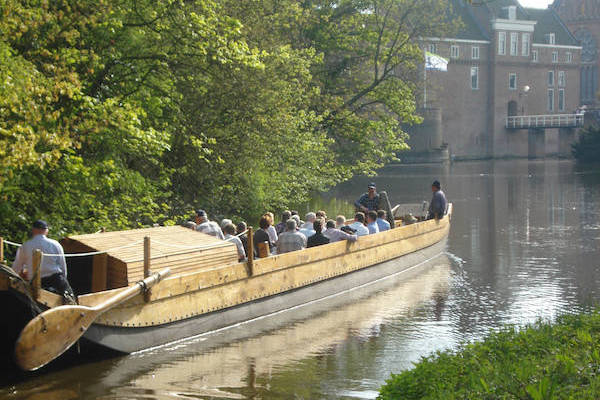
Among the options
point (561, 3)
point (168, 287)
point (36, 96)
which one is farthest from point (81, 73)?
point (561, 3)

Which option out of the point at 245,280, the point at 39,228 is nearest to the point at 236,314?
the point at 245,280

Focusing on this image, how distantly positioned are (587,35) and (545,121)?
2758cm

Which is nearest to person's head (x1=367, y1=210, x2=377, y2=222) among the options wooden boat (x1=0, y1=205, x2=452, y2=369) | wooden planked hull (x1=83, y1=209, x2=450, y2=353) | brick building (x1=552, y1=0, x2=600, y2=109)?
wooden planked hull (x1=83, y1=209, x2=450, y2=353)

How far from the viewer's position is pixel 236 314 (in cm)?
1466

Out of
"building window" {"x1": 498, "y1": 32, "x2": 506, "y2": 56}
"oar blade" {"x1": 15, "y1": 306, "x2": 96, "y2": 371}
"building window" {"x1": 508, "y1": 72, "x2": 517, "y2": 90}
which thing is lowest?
"oar blade" {"x1": 15, "y1": 306, "x2": 96, "y2": 371}

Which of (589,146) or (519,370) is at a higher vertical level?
(589,146)

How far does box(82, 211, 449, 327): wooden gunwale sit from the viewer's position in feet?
41.7

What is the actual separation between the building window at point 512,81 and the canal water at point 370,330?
223 feet

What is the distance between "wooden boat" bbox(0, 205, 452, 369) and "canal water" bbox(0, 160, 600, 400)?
273 millimetres

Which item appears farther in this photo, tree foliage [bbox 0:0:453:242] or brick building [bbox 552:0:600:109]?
brick building [bbox 552:0:600:109]

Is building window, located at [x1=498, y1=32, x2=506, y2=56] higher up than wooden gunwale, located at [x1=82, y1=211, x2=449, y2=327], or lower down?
higher up

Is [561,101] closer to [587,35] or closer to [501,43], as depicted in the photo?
[501,43]

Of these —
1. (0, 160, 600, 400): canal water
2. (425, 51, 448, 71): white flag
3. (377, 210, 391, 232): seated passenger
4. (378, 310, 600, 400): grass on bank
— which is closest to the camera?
(378, 310, 600, 400): grass on bank

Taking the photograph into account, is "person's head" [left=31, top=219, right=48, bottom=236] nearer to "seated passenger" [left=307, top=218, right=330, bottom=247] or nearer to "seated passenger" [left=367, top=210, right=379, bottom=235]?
"seated passenger" [left=307, top=218, right=330, bottom=247]
